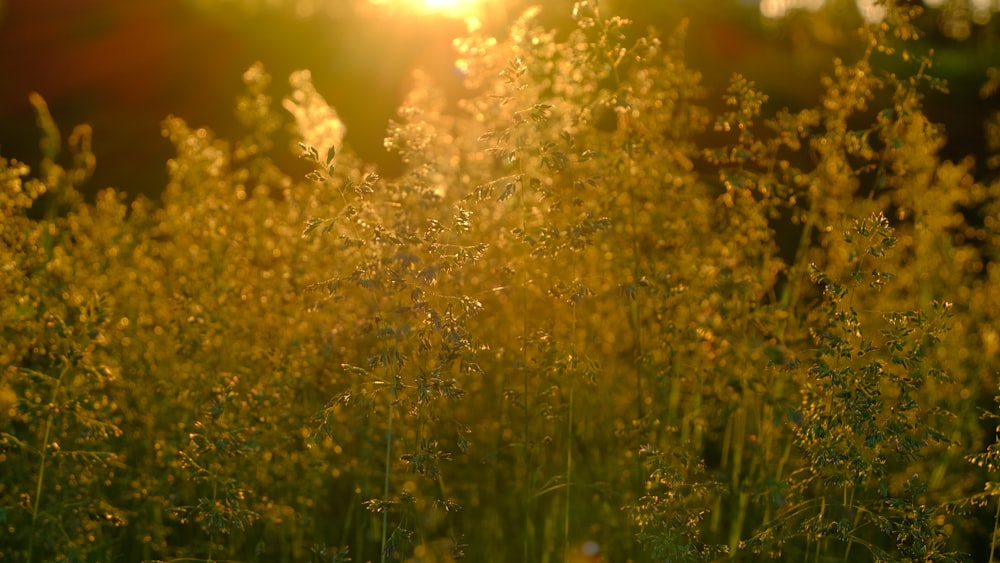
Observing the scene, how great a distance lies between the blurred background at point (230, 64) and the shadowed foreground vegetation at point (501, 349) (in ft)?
34.9

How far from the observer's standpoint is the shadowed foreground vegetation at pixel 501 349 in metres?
3.70

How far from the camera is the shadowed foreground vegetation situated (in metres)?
3.70

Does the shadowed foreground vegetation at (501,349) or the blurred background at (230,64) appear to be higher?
the blurred background at (230,64)

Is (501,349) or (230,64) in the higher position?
(230,64)

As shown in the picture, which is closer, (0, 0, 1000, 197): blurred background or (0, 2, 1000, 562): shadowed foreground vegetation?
(0, 2, 1000, 562): shadowed foreground vegetation

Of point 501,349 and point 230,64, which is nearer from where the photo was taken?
point 501,349

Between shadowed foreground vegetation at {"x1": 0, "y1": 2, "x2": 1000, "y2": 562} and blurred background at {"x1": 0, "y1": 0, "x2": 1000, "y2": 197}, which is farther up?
blurred background at {"x1": 0, "y1": 0, "x2": 1000, "y2": 197}

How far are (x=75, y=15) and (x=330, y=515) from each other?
49.9 feet

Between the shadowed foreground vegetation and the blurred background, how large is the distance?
10634 millimetres

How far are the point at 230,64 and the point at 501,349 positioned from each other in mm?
16489

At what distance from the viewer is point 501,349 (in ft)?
14.9

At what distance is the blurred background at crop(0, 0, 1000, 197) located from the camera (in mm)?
17609

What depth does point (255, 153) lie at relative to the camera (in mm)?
6133

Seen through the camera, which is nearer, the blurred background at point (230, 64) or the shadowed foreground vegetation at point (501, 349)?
the shadowed foreground vegetation at point (501, 349)
